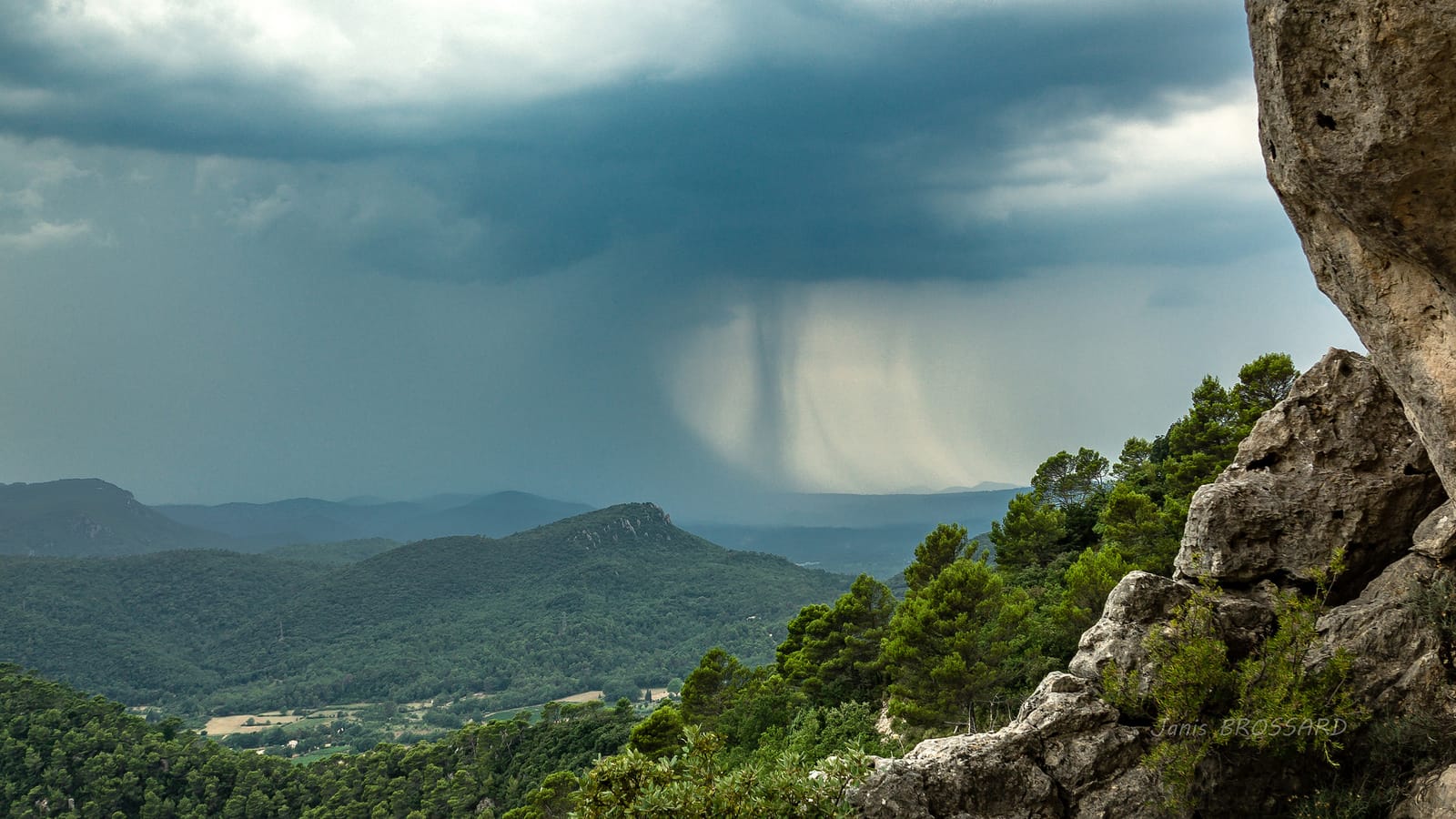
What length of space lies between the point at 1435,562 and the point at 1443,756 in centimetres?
355

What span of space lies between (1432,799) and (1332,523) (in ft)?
18.1

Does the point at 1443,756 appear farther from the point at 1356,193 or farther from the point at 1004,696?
the point at 1004,696

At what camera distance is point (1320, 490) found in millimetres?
16859

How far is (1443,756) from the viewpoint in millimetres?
13445

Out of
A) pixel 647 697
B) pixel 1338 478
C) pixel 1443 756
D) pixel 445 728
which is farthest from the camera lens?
pixel 647 697

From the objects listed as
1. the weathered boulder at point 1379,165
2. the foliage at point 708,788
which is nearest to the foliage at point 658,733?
the foliage at point 708,788

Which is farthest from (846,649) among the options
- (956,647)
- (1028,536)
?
(956,647)

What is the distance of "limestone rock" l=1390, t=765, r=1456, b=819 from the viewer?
1266 centimetres

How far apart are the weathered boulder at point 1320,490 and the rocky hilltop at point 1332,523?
39mm

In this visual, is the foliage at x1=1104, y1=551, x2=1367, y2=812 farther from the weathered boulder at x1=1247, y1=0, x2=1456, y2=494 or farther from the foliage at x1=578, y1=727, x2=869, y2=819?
the foliage at x1=578, y1=727, x2=869, y2=819

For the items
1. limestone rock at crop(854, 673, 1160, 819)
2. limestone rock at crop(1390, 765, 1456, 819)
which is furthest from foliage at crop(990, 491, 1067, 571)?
limestone rock at crop(1390, 765, 1456, 819)

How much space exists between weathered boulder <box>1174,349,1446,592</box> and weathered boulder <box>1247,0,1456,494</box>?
10.2 feet

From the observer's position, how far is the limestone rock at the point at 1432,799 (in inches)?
498

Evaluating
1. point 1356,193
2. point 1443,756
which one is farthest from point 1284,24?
point 1443,756
